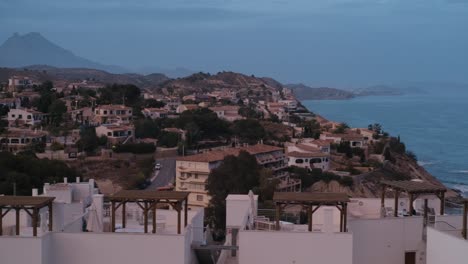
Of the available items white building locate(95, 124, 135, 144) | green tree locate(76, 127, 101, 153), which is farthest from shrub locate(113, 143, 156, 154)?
white building locate(95, 124, 135, 144)

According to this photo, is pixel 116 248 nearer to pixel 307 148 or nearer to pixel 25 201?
pixel 25 201

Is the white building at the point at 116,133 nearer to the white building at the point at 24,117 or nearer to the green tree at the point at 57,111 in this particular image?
the green tree at the point at 57,111

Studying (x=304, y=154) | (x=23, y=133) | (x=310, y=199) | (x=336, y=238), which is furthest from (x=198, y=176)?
(x=336, y=238)

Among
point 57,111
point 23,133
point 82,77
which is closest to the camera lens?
point 23,133

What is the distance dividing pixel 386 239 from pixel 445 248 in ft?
3.86

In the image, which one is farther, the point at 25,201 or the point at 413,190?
the point at 413,190

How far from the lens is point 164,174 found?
3328 centimetres

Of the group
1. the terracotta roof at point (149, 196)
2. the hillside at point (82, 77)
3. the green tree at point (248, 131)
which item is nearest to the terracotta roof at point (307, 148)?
the green tree at point (248, 131)

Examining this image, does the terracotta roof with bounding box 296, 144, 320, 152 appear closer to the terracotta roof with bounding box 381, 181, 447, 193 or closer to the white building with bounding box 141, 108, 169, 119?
the white building with bounding box 141, 108, 169, 119

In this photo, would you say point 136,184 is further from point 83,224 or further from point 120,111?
point 83,224

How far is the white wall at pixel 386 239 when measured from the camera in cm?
841

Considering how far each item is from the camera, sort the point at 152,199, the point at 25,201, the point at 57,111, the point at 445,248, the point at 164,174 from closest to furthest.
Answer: the point at 445,248 < the point at 25,201 < the point at 152,199 < the point at 164,174 < the point at 57,111

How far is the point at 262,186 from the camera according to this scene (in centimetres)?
2552

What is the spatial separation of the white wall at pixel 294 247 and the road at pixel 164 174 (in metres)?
23.0
